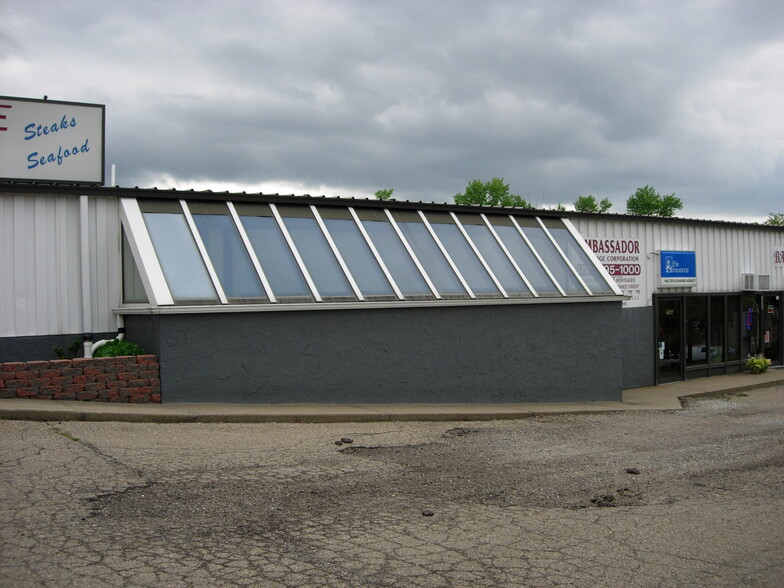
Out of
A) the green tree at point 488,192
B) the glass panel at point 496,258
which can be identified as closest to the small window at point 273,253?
the glass panel at point 496,258

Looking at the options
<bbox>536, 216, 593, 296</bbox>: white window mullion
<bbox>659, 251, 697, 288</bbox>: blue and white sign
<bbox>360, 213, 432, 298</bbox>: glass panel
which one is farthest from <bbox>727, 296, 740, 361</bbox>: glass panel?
<bbox>360, 213, 432, 298</bbox>: glass panel

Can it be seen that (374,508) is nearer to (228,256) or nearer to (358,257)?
(228,256)

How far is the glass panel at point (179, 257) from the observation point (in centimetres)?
1183

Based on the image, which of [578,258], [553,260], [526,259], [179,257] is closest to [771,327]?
[578,258]

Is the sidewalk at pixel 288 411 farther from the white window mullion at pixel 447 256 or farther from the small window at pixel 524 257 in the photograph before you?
the small window at pixel 524 257

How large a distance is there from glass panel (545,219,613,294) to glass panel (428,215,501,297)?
2613 millimetres

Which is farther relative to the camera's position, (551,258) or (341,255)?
(551,258)

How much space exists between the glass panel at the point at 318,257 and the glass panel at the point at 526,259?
4.34 m

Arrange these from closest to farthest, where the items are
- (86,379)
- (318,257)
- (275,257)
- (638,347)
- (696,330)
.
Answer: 1. (86,379)
2. (275,257)
3. (318,257)
4. (638,347)
5. (696,330)

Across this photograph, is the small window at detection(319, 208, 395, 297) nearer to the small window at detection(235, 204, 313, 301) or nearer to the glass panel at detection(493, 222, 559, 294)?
the small window at detection(235, 204, 313, 301)

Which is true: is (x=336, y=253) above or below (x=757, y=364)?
above

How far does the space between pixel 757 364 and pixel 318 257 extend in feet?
51.2

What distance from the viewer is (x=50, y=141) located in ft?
41.8

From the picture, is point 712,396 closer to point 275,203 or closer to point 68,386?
point 275,203
